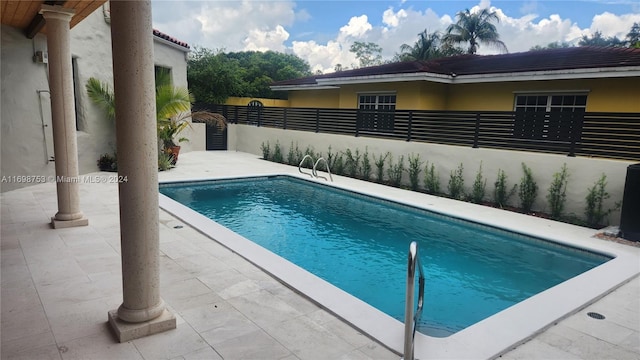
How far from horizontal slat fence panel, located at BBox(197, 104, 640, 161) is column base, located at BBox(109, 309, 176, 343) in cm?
894

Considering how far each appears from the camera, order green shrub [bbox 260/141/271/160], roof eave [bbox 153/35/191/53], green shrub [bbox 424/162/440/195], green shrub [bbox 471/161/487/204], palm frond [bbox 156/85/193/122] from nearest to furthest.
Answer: green shrub [bbox 471/161/487/204] < green shrub [bbox 424/162/440/195] < palm frond [bbox 156/85/193/122] < roof eave [bbox 153/35/191/53] < green shrub [bbox 260/141/271/160]

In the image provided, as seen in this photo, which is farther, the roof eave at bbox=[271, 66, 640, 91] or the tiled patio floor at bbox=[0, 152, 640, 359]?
the roof eave at bbox=[271, 66, 640, 91]

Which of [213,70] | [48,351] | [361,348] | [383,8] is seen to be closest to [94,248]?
[48,351]


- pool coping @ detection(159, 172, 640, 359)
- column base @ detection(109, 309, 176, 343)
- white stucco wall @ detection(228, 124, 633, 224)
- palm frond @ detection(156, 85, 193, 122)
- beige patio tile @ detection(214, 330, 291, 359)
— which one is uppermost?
palm frond @ detection(156, 85, 193, 122)

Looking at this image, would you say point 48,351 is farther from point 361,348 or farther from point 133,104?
point 361,348

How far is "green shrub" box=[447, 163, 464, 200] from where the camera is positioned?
1070cm

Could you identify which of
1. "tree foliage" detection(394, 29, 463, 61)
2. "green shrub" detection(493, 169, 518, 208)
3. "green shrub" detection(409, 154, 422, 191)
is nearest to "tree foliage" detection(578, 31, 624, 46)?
"tree foliage" detection(394, 29, 463, 61)

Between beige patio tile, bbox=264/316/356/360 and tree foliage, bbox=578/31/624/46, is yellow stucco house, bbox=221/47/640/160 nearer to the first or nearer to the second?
beige patio tile, bbox=264/316/356/360

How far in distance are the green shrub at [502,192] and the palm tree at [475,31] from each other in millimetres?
29815

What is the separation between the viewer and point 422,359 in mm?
3371

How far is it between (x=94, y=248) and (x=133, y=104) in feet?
11.4

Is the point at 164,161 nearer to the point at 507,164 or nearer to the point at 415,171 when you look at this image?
the point at 415,171

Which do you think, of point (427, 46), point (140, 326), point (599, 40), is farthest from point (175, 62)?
point (599, 40)

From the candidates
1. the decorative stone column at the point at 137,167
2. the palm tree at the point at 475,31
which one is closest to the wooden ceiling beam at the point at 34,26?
the decorative stone column at the point at 137,167
